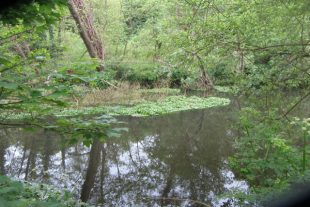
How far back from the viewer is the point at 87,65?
2.42 meters

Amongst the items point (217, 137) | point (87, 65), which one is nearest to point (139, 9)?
point (217, 137)

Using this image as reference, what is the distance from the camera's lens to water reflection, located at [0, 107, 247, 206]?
6.78 metres

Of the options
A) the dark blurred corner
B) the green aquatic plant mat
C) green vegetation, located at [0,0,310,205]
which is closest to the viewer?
green vegetation, located at [0,0,310,205]

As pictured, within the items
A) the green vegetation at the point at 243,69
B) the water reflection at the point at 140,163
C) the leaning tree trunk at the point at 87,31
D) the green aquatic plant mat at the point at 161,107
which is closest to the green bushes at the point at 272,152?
the green vegetation at the point at 243,69

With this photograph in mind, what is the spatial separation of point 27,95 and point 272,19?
169 inches

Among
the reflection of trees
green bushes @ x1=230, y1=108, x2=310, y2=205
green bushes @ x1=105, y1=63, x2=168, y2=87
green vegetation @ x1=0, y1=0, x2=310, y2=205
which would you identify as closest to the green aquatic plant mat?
the reflection of trees

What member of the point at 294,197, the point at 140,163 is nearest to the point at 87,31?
the point at 140,163

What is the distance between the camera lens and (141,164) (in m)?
8.87

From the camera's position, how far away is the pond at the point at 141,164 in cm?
675

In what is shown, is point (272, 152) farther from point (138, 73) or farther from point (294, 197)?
point (138, 73)

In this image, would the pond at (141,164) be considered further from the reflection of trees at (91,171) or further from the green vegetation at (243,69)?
the green vegetation at (243,69)

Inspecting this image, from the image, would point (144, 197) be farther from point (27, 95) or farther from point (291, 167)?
point (27, 95)

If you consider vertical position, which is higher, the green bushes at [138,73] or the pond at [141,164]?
the green bushes at [138,73]

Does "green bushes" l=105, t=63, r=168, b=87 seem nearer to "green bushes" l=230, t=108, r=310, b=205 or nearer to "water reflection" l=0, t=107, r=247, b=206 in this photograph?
"water reflection" l=0, t=107, r=247, b=206
